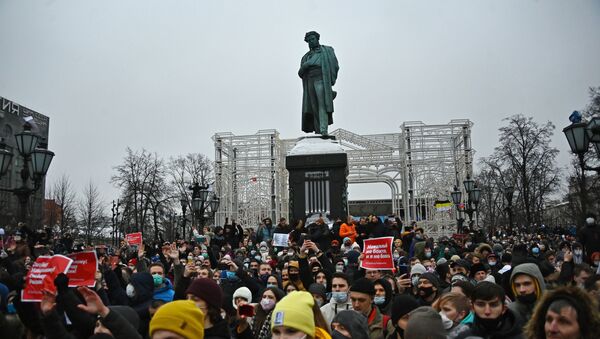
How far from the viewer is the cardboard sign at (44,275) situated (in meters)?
4.15

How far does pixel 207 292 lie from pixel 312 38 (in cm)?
1543

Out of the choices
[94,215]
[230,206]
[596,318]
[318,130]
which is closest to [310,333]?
[596,318]

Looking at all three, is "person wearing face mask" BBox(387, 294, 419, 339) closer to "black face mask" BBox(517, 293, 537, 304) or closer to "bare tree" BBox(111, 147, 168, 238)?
"black face mask" BBox(517, 293, 537, 304)

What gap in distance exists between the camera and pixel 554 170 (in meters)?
38.1

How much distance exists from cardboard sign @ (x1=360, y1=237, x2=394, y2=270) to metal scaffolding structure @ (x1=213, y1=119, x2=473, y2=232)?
2682 cm

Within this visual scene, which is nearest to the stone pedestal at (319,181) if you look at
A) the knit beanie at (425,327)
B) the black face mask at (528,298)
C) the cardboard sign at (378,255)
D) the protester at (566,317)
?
the cardboard sign at (378,255)

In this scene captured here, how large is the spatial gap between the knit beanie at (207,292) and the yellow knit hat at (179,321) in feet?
3.15

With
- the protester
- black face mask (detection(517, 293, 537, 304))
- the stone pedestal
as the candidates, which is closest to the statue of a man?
the stone pedestal

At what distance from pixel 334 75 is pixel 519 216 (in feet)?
119

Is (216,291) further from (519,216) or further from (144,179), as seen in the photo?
(519,216)

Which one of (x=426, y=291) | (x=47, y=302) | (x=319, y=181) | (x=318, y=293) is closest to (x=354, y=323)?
(x=426, y=291)

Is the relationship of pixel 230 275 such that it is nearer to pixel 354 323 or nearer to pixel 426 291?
pixel 426 291

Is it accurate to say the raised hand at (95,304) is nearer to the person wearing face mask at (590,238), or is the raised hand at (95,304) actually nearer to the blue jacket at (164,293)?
the blue jacket at (164,293)

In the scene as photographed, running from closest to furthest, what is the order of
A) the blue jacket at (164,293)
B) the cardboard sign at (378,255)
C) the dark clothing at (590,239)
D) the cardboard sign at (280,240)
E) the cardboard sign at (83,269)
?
the cardboard sign at (83,269) → the blue jacket at (164,293) → the cardboard sign at (378,255) → the dark clothing at (590,239) → the cardboard sign at (280,240)
